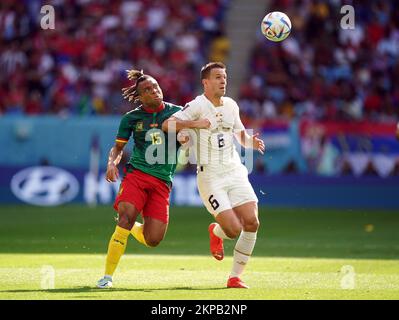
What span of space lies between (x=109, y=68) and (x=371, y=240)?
13.9m

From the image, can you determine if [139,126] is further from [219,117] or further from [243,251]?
[243,251]

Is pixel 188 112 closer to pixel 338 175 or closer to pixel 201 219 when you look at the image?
pixel 201 219

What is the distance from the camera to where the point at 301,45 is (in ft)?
99.7

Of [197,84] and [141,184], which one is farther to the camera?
[197,84]

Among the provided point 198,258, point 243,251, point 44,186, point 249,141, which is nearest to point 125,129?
point 249,141

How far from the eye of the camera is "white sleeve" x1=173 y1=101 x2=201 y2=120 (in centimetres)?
1206

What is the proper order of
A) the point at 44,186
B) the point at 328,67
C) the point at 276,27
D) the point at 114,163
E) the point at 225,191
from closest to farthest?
the point at 114,163, the point at 225,191, the point at 276,27, the point at 44,186, the point at 328,67

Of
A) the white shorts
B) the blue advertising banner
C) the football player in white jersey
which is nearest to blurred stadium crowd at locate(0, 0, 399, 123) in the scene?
the blue advertising banner

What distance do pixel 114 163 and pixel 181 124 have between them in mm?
988

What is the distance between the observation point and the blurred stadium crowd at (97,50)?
2891 cm

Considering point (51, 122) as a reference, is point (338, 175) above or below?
below

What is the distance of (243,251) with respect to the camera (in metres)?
11.7
